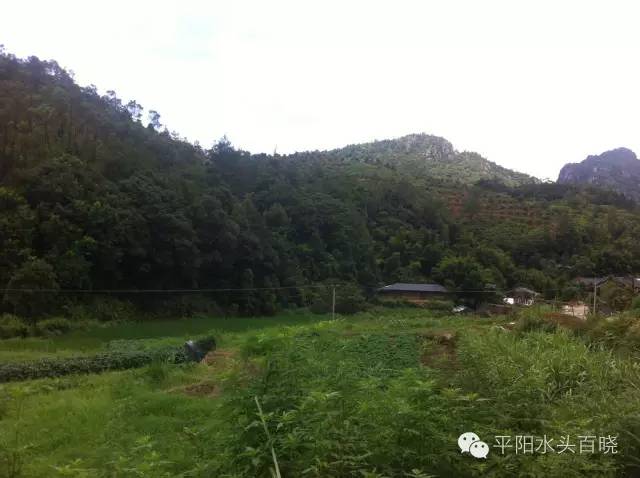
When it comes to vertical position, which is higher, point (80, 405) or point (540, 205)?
point (540, 205)

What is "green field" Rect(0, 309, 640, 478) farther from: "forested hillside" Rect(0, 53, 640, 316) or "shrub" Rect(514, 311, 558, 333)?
"forested hillside" Rect(0, 53, 640, 316)

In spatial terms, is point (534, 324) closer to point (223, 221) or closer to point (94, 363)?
point (94, 363)

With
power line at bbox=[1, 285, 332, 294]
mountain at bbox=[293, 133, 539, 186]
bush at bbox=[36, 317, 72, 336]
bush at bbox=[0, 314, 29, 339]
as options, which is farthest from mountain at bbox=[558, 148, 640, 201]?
bush at bbox=[0, 314, 29, 339]

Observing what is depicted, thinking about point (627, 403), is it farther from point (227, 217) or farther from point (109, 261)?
point (227, 217)

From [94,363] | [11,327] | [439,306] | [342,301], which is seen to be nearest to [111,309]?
[11,327]

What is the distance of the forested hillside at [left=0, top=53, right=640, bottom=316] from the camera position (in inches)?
976

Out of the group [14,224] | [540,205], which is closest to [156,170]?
[14,224]

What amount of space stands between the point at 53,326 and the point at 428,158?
93.3 meters

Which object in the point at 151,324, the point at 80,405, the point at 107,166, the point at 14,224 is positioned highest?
the point at 107,166

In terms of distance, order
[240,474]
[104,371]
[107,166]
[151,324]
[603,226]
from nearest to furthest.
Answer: [240,474] → [104,371] → [151,324] → [107,166] → [603,226]

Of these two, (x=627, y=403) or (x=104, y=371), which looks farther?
(x=104, y=371)

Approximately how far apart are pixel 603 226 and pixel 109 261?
41.2 meters

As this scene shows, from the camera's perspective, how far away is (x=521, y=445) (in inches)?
127

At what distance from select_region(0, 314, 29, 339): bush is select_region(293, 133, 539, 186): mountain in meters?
66.2
